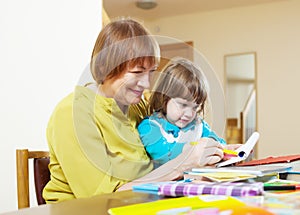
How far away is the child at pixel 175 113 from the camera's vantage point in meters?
0.87

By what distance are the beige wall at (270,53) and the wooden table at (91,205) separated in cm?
398

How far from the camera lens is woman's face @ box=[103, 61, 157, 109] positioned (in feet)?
2.79

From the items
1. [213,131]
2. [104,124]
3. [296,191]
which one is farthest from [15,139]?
[296,191]

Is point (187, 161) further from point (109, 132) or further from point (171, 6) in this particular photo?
point (171, 6)

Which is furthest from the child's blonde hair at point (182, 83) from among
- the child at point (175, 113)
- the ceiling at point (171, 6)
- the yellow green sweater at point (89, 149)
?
the ceiling at point (171, 6)

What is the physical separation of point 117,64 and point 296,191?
461mm

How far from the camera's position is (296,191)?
596 millimetres

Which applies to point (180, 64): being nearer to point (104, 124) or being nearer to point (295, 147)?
point (104, 124)

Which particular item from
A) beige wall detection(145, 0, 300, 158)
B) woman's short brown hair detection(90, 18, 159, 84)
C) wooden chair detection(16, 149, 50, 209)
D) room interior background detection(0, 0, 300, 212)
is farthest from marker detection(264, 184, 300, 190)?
beige wall detection(145, 0, 300, 158)

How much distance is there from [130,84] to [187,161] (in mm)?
222

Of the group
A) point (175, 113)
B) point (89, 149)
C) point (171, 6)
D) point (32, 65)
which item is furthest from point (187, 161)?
point (171, 6)

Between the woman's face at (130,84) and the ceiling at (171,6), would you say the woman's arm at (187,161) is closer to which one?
the woman's face at (130,84)

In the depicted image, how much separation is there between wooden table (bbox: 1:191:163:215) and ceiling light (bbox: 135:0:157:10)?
4.12m

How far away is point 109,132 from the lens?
907 mm
